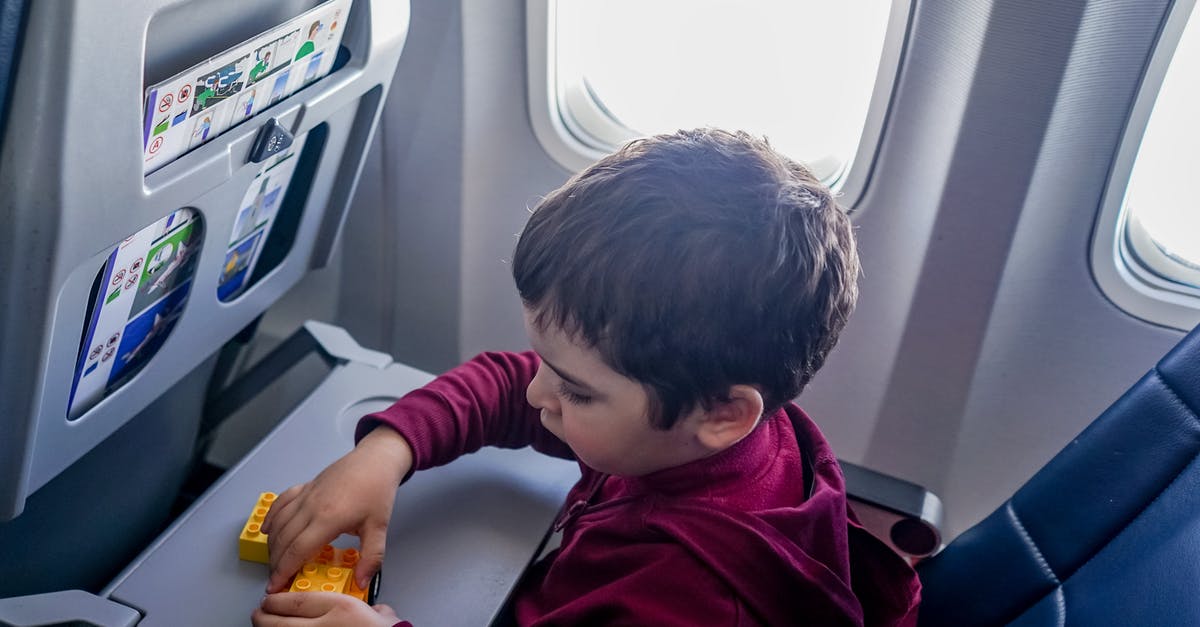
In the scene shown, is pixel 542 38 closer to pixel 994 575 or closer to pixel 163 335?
pixel 163 335

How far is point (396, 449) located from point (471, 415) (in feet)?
0.30

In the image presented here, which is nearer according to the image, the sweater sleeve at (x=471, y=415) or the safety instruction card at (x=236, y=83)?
the safety instruction card at (x=236, y=83)

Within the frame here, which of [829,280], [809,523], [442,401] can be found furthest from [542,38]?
[809,523]

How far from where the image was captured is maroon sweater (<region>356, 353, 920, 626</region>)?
773 millimetres

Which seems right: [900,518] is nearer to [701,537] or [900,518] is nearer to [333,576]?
[701,537]

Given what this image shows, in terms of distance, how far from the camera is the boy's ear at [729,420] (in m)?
0.81

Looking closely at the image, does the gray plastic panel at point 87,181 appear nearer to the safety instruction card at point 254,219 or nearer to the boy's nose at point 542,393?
the safety instruction card at point 254,219

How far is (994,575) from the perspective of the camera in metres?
0.92

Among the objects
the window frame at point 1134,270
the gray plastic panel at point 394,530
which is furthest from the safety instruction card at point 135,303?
the window frame at point 1134,270

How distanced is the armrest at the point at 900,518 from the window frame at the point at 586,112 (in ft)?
1.38

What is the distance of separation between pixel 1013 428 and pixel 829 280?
2.72ft

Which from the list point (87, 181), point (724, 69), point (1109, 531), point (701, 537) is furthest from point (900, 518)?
point (87, 181)

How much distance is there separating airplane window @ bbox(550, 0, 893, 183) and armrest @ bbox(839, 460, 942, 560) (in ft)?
1.63

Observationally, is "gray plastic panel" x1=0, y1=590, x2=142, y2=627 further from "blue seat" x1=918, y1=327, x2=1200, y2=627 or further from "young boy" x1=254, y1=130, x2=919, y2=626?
"blue seat" x1=918, y1=327, x2=1200, y2=627
